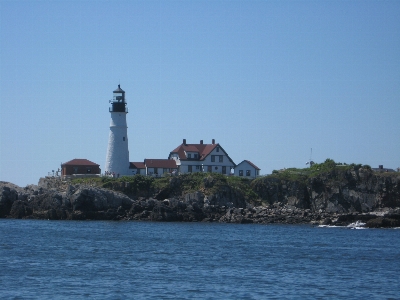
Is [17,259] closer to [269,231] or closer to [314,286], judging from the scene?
[314,286]

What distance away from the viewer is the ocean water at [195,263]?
25.6m

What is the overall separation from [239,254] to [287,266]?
194 inches

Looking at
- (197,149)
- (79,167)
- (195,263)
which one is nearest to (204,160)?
(197,149)

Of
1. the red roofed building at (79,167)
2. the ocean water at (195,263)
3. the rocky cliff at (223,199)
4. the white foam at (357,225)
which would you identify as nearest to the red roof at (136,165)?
the red roofed building at (79,167)

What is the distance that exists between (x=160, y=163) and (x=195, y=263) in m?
43.6

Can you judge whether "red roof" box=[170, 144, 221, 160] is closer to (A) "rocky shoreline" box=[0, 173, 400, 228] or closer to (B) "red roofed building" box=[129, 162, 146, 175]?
(B) "red roofed building" box=[129, 162, 146, 175]

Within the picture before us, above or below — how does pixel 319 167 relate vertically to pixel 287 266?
above

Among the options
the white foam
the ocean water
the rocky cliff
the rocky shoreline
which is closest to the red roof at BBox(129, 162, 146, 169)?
the rocky cliff

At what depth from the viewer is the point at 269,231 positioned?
52438 mm

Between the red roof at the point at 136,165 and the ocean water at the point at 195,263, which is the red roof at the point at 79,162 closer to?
the red roof at the point at 136,165

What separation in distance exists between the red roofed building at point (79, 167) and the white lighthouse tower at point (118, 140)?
486cm

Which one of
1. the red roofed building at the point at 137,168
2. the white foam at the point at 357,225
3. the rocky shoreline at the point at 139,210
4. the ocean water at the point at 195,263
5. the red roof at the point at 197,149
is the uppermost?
the red roof at the point at 197,149

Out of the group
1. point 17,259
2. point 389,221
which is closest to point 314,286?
point 17,259

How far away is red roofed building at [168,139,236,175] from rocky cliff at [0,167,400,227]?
23.9 feet
